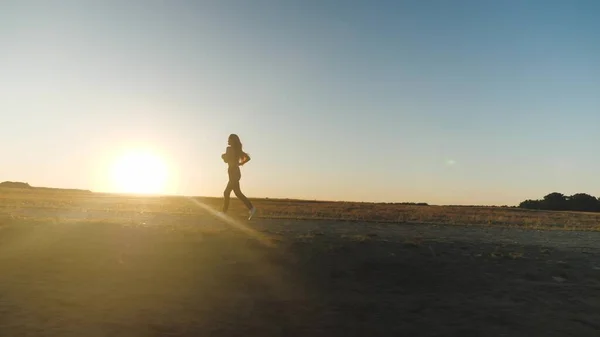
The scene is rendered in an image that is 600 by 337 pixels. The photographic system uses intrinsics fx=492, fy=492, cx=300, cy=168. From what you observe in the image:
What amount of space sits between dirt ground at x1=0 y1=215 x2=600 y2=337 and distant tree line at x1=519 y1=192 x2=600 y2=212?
68.5 meters

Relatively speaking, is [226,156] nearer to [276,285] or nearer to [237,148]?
[237,148]

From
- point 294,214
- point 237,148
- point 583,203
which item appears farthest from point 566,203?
point 237,148

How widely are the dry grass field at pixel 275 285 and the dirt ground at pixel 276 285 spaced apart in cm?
2

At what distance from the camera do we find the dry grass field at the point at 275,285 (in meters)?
5.62

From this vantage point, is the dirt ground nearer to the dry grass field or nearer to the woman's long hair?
the dry grass field

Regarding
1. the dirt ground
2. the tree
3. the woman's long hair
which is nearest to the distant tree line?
the tree

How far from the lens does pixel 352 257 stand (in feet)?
28.2

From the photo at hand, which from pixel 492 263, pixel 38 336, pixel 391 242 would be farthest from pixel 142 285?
pixel 492 263

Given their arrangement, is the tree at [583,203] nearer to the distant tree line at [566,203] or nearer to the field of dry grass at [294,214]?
the distant tree line at [566,203]

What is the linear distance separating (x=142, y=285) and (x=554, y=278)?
6680 mm

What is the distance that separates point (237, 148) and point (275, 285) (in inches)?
344

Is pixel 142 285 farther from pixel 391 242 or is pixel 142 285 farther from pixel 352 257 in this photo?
pixel 391 242

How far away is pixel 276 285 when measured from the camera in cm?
720

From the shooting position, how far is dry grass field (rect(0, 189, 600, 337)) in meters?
5.62
